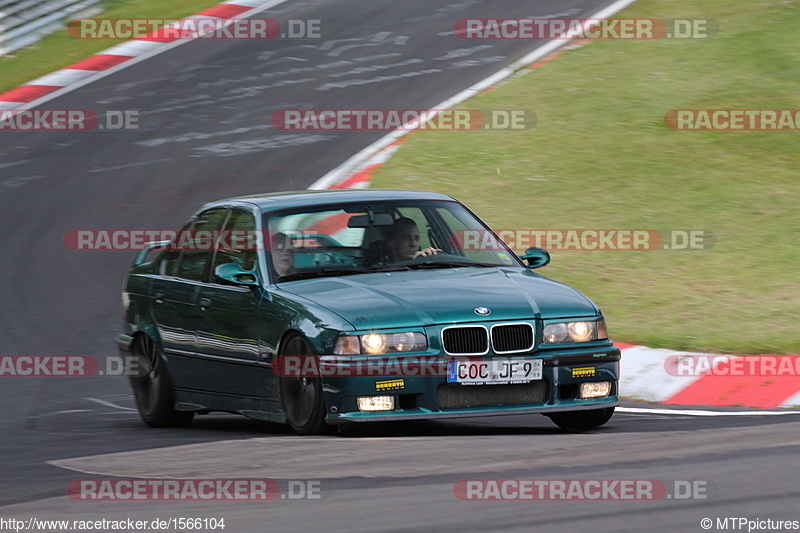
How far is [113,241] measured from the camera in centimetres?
1523

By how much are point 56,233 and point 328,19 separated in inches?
426

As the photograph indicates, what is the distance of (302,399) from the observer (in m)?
7.63

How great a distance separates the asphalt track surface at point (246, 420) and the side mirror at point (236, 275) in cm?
91

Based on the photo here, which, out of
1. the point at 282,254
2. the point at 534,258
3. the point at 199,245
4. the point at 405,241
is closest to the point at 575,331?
the point at 534,258

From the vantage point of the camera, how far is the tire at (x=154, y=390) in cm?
921

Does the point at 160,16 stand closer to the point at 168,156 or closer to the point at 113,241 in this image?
the point at 168,156

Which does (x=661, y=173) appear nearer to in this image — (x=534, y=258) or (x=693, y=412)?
(x=534, y=258)

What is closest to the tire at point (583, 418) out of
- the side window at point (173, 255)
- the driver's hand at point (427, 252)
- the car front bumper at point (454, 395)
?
the car front bumper at point (454, 395)

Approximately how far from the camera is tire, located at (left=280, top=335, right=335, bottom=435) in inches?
293

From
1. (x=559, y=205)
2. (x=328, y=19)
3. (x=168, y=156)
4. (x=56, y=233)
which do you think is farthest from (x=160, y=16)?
(x=559, y=205)

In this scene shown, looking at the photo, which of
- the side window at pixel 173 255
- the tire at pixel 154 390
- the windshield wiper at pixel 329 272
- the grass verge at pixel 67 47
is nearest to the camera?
the windshield wiper at pixel 329 272


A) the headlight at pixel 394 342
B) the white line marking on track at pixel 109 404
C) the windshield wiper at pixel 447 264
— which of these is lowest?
the white line marking on track at pixel 109 404

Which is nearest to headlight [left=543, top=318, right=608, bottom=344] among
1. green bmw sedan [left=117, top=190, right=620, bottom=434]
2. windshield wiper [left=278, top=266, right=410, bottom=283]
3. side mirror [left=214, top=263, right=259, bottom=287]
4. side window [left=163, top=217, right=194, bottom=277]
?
green bmw sedan [left=117, top=190, right=620, bottom=434]

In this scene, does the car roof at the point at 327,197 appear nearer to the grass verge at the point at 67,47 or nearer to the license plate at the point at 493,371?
the license plate at the point at 493,371
